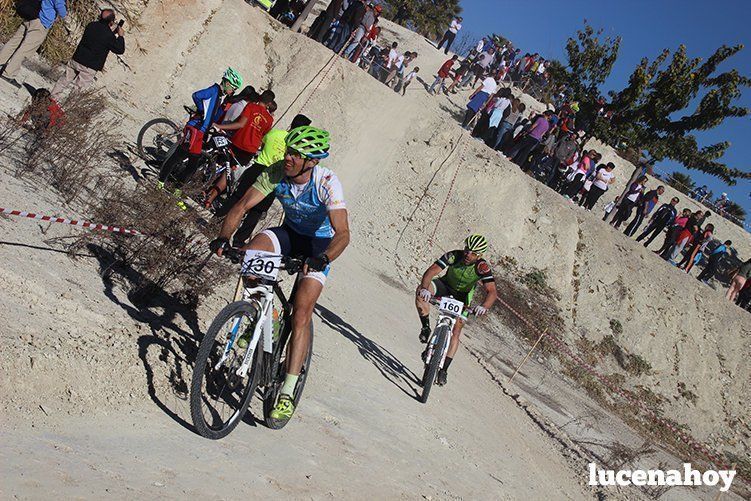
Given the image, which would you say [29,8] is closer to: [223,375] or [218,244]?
[218,244]

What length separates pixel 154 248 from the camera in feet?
25.3

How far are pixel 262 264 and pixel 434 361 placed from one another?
4854 millimetres

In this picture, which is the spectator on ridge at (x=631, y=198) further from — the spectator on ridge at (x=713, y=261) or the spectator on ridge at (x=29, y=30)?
the spectator on ridge at (x=29, y=30)

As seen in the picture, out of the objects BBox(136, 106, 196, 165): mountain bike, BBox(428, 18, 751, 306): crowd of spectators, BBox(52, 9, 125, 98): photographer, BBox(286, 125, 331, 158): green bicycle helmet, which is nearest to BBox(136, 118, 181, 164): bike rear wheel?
BBox(136, 106, 196, 165): mountain bike

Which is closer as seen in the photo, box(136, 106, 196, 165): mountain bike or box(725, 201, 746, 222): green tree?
box(136, 106, 196, 165): mountain bike

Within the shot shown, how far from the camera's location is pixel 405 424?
8516mm

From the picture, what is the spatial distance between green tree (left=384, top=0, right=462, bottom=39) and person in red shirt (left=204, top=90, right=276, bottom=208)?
35.7 meters

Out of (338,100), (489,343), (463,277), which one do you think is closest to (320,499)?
(463,277)

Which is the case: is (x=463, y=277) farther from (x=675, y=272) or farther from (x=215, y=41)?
(x=675, y=272)

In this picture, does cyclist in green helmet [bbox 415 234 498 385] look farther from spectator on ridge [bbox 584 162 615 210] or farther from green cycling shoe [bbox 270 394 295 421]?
spectator on ridge [bbox 584 162 615 210]

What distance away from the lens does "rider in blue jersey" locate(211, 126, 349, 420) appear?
5.78 m

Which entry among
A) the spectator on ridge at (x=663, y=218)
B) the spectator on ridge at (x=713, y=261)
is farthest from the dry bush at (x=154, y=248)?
the spectator on ridge at (x=713, y=261)

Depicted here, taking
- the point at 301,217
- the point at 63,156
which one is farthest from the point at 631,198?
the point at 301,217

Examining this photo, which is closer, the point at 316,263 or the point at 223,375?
the point at 316,263
